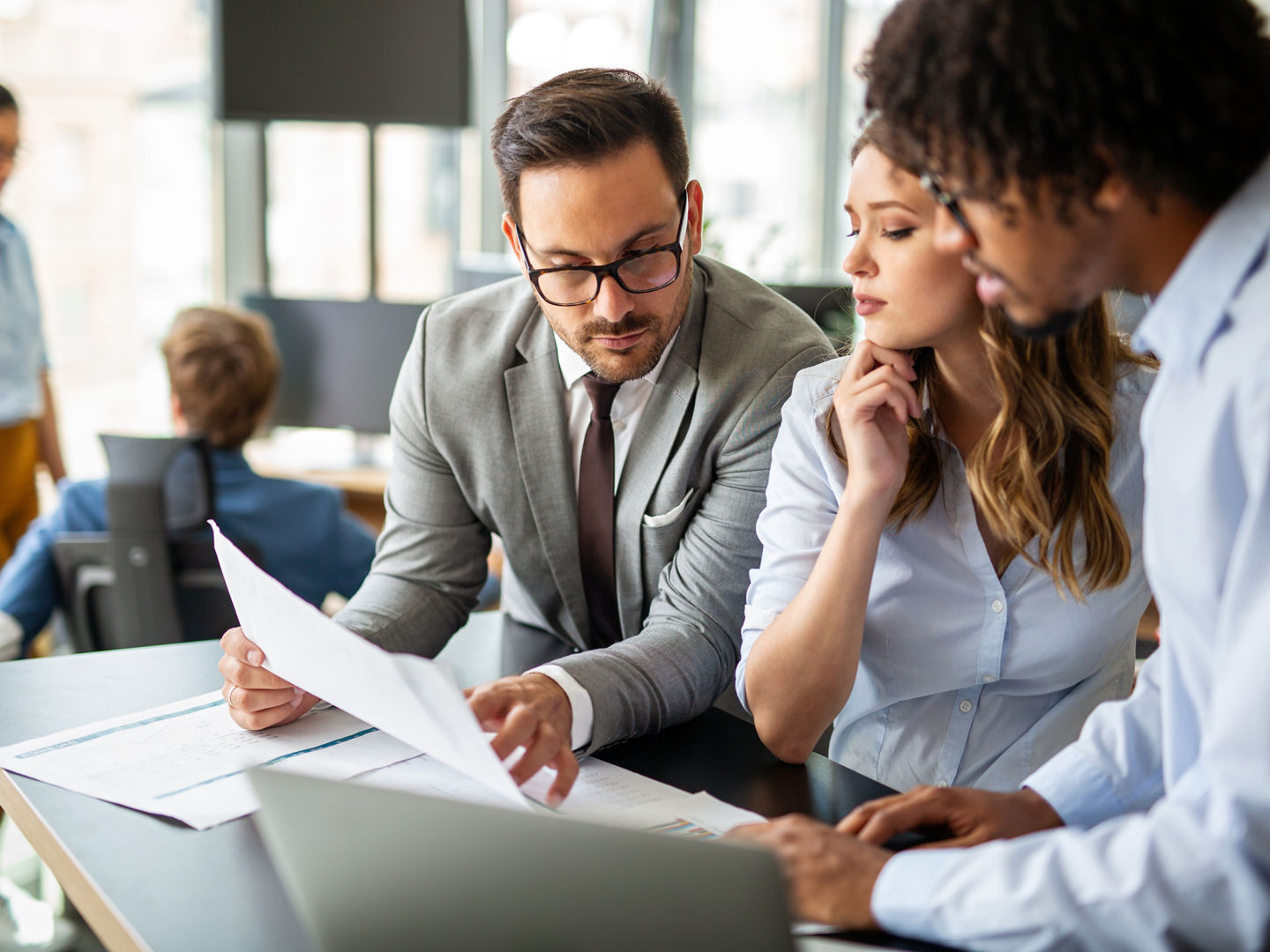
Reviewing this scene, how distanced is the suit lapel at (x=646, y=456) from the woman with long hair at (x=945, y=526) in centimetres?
22

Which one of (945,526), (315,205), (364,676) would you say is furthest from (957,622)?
(315,205)

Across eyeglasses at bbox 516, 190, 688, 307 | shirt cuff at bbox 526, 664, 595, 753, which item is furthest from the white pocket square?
shirt cuff at bbox 526, 664, 595, 753

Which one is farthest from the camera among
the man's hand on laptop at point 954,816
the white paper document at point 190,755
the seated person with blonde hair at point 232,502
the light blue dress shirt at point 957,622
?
the seated person with blonde hair at point 232,502

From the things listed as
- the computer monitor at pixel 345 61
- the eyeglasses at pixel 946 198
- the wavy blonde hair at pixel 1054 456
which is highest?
the computer monitor at pixel 345 61

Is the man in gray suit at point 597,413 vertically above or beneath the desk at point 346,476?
above

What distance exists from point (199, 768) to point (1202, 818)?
0.91 meters

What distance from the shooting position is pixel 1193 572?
0.86m

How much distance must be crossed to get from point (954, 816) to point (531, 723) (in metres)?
0.40

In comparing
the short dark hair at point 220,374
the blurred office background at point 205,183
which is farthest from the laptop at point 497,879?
the blurred office background at point 205,183

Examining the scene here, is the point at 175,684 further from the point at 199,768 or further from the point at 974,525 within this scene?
the point at 974,525

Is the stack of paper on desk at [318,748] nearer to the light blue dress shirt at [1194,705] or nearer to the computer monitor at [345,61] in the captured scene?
the light blue dress shirt at [1194,705]

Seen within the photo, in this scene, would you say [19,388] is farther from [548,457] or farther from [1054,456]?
[1054,456]

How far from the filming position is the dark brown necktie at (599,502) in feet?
5.66

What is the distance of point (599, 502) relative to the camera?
1.73 m
